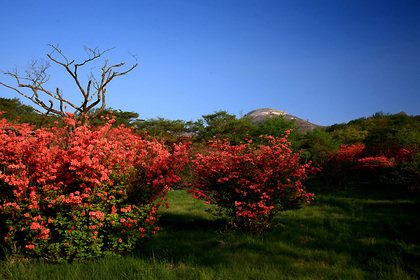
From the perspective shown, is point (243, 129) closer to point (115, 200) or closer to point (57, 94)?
point (57, 94)

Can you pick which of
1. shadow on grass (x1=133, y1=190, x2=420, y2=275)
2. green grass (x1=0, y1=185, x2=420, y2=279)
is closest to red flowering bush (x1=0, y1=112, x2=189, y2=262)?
green grass (x1=0, y1=185, x2=420, y2=279)

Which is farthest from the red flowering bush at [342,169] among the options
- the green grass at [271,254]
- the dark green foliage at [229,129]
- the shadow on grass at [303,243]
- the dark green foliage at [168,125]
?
the dark green foliage at [168,125]

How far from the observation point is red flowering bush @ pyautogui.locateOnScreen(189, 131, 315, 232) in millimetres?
6301

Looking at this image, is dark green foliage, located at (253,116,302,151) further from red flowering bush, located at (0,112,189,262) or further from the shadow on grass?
red flowering bush, located at (0,112,189,262)

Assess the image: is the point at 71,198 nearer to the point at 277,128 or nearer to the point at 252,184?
the point at 252,184

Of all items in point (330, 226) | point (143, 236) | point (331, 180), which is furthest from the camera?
point (331, 180)

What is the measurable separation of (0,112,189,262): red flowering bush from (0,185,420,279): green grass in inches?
13.5

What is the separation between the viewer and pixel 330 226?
275 inches

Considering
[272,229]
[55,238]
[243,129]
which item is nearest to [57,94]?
[55,238]

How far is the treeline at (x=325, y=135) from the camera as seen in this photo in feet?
43.0

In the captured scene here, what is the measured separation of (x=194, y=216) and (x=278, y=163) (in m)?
3.81

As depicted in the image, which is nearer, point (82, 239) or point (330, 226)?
point (82, 239)

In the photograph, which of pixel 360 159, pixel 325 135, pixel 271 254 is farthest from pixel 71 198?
pixel 325 135

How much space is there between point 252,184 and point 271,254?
68.5 inches
